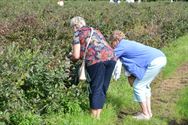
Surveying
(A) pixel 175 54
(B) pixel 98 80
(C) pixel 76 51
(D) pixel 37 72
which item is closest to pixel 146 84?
(B) pixel 98 80

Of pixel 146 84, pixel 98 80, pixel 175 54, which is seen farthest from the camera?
pixel 175 54

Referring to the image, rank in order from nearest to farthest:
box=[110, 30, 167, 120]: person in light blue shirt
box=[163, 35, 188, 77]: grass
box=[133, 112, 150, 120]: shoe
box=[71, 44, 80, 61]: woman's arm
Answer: box=[71, 44, 80, 61]: woman's arm, box=[110, 30, 167, 120]: person in light blue shirt, box=[133, 112, 150, 120]: shoe, box=[163, 35, 188, 77]: grass

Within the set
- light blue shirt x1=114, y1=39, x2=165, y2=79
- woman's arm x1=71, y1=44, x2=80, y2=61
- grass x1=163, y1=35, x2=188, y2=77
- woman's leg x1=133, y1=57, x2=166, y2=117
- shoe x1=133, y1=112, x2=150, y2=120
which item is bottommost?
grass x1=163, y1=35, x2=188, y2=77

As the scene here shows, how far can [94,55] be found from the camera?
8.04 meters

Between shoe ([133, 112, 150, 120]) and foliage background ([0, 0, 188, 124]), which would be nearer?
foliage background ([0, 0, 188, 124])

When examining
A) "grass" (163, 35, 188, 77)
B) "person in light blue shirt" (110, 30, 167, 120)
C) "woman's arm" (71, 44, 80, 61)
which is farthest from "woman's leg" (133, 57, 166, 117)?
"grass" (163, 35, 188, 77)

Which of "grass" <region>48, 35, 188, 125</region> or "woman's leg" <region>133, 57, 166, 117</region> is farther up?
"woman's leg" <region>133, 57, 166, 117</region>

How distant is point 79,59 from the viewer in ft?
26.7

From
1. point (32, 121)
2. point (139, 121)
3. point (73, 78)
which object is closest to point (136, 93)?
point (139, 121)

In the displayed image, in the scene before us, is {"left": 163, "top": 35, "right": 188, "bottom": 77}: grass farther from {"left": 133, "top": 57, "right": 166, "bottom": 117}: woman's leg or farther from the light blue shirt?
the light blue shirt

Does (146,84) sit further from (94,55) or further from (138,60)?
(94,55)

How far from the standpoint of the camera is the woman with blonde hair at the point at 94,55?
26.2 feet

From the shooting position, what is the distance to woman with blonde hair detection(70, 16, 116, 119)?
26.2ft

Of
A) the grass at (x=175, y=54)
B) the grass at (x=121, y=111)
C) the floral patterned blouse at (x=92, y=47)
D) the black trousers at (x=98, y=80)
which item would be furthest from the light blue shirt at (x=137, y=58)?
the grass at (x=175, y=54)
